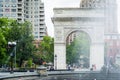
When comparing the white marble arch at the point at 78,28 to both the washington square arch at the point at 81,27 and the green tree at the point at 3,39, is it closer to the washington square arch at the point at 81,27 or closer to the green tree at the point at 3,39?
the washington square arch at the point at 81,27

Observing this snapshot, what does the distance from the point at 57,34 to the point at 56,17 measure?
2.53 meters

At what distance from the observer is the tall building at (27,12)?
123375 mm

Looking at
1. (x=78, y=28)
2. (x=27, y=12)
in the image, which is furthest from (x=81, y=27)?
(x=27, y=12)

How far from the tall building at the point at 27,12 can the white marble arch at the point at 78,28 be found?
63718mm

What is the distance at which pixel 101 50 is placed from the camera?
58.0 m

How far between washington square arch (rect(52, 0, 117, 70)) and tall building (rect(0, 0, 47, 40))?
63741mm

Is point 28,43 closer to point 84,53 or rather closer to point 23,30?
point 23,30

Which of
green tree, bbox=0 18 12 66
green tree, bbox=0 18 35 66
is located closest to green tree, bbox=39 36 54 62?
green tree, bbox=0 18 35 66

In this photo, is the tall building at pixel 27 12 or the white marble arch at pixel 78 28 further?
the tall building at pixel 27 12

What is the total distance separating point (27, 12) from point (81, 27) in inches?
2783

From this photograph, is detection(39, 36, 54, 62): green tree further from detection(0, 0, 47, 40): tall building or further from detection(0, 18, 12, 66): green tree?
detection(0, 18, 12, 66): green tree

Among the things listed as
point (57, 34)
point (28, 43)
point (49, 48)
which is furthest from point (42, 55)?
point (57, 34)

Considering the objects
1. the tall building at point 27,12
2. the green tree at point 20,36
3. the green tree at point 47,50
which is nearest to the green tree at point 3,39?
the green tree at point 20,36

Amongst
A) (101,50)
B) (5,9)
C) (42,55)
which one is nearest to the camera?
(101,50)
